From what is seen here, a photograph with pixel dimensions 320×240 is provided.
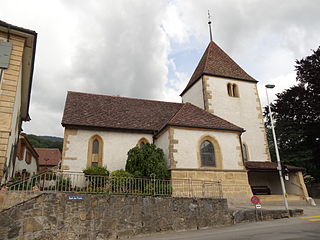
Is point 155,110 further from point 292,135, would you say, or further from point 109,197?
point 292,135

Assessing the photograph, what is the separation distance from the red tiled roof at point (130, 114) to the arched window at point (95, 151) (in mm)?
1040

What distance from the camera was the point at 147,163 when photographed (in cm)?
1484

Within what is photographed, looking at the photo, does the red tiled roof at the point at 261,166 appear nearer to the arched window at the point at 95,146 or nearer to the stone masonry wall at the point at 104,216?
the stone masonry wall at the point at 104,216

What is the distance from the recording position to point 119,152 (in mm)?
17766

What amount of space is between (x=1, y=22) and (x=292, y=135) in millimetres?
Answer: 26524

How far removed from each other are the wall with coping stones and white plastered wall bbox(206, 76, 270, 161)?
10385 mm

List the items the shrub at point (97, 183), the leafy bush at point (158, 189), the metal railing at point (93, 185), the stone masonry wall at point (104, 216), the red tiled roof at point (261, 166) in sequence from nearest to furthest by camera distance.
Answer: the stone masonry wall at point (104, 216) → the metal railing at point (93, 185) → the shrub at point (97, 183) → the leafy bush at point (158, 189) → the red tiled roof at point (261, 166)

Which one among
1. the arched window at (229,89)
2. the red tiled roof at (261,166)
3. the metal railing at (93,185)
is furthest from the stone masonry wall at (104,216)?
the arched window at (229,89)

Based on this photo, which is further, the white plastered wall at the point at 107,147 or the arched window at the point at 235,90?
the arched window at the point at 235,90

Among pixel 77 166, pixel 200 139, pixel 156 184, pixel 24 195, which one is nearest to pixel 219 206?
pixel 156 184

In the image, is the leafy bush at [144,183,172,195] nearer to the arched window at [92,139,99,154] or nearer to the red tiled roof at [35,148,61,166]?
the arched window at [92,139,99,154]

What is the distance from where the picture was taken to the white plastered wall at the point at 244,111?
21344 millimetres

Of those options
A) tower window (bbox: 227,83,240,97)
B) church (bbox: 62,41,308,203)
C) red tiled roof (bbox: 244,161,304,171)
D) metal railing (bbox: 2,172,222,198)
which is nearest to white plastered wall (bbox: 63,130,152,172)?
church (bbox: 62,41,308,203)

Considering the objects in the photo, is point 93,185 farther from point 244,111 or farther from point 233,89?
point 233,89
